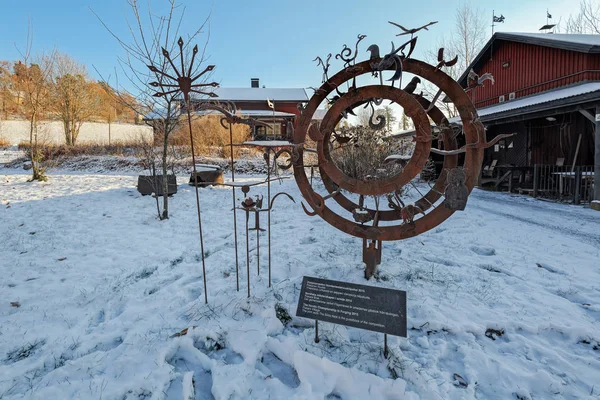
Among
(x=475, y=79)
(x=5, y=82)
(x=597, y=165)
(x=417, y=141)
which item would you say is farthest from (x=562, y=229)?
(x=5, y=82)

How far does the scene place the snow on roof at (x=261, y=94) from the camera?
26.1 metres

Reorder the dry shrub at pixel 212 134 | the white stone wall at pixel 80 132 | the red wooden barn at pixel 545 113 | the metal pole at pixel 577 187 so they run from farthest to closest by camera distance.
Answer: the white stone wall at pixel 80 132 → the dry shrub at pixel 212 134 → the red wooden barn at pixel 545 113 → the metal pole at pixel 577 187

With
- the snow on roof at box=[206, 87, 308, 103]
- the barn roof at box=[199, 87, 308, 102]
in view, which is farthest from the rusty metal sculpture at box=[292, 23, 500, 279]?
the snow on roof at box=[206, 87, 308, 103]

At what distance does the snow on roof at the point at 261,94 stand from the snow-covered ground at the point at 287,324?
22863 millimetres

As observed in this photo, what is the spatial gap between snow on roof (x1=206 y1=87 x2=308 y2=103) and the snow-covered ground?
22.9m

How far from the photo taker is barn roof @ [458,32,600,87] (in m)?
10.2

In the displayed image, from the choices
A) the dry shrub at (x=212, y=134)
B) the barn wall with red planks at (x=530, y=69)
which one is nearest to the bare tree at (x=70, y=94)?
the dry shrub at (x=212, y=134)

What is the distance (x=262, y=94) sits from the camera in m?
26.9

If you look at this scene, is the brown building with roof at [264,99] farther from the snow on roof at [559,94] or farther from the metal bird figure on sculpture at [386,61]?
the metal bird figure on sculpture at [386,61]

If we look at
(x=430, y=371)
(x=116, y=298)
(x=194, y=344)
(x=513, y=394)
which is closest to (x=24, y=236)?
(x=116, y=298)

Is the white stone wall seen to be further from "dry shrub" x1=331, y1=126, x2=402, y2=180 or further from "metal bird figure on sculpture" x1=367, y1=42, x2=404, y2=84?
"metal bird figure on sculpture" x1=367, y1=42, x2=404, y2=84

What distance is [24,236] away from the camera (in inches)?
199

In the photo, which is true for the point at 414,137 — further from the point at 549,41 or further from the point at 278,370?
the point at 549,41

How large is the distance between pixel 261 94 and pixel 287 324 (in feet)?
87.7
